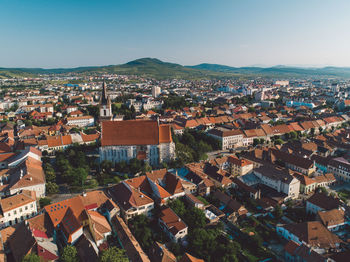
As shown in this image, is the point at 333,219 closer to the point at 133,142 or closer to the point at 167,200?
the point at 167,200

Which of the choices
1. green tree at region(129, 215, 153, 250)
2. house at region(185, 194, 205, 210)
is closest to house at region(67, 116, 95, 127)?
house at region(185, 194, 205, 210)

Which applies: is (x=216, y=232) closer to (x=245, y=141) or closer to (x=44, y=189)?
(x=44, y=189)

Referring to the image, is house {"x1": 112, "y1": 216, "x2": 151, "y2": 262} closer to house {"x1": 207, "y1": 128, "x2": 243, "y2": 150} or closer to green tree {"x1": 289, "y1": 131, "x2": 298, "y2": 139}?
house {"x1": 207, "y1": 128, "x2": 243, "y2": 150}

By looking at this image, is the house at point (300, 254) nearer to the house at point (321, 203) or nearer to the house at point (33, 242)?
the house at point (321, 203)

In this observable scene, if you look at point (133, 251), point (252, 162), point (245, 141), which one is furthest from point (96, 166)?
point (245, 141)

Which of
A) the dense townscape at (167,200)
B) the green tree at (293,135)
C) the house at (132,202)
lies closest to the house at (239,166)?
the dense townscape at (167,200)
